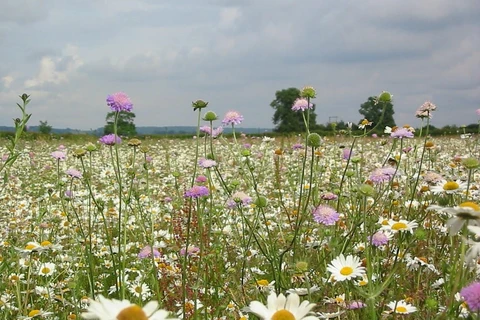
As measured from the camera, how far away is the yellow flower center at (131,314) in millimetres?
870

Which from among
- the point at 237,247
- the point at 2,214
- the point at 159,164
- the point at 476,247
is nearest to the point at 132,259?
the point at 237,247

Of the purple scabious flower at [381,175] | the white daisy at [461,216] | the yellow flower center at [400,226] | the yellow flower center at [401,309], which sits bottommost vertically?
the yellow flower center at [401,309]

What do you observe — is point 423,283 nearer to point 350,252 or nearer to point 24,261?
point 350,252

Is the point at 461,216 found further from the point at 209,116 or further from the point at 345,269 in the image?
the point at 209,116

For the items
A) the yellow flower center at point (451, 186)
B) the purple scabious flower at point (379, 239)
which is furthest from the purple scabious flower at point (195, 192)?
the yellow flower center at point (451, 186)

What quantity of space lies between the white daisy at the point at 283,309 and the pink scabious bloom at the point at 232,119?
2105 millimetres

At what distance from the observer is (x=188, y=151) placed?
37.5 ft

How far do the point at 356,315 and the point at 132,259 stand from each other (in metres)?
2.19

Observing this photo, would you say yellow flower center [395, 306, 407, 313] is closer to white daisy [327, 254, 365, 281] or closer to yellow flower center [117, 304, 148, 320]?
white daisy [327, 254, 365, 281]

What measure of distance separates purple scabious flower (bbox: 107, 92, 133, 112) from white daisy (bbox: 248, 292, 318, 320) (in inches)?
57.9

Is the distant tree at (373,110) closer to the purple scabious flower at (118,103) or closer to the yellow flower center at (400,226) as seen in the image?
the yellow flower center at (400,226)

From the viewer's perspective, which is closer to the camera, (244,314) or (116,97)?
(244,314)

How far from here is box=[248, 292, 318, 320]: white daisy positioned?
116cm

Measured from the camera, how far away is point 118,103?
97.6 inches
